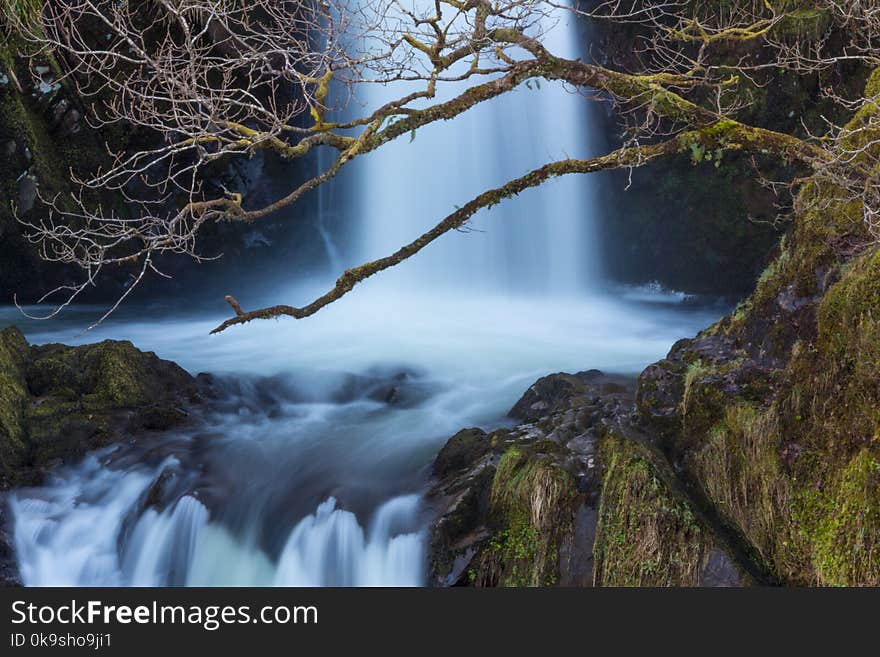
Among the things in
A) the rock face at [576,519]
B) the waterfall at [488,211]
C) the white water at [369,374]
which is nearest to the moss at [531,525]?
the rock face at [576,519]

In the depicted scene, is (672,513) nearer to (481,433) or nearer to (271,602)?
(481,433)

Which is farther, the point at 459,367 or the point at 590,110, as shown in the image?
the point at 590,110

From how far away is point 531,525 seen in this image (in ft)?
14.7

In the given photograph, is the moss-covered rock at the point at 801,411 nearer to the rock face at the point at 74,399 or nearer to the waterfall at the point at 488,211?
the rock face at the point at 74,399

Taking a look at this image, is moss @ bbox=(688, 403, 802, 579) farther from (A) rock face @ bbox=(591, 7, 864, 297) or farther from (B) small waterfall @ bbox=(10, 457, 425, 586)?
(A) rock face @ bbox=(591, 7, 864, 297)

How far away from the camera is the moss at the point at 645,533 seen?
4.09 metres

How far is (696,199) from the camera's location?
12484mm

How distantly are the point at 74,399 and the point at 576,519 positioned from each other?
5135 mm

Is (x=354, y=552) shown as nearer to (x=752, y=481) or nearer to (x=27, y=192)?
(x=752, y=481)

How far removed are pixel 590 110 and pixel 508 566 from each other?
11.9 meters

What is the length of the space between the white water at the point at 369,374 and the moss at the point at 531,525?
650mm

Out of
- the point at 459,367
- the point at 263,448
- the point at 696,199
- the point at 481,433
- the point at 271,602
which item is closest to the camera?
the point at 271,602

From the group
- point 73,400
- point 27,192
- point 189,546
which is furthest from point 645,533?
point 27,192

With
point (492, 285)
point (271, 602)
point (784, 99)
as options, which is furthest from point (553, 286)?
point (271, 602)
